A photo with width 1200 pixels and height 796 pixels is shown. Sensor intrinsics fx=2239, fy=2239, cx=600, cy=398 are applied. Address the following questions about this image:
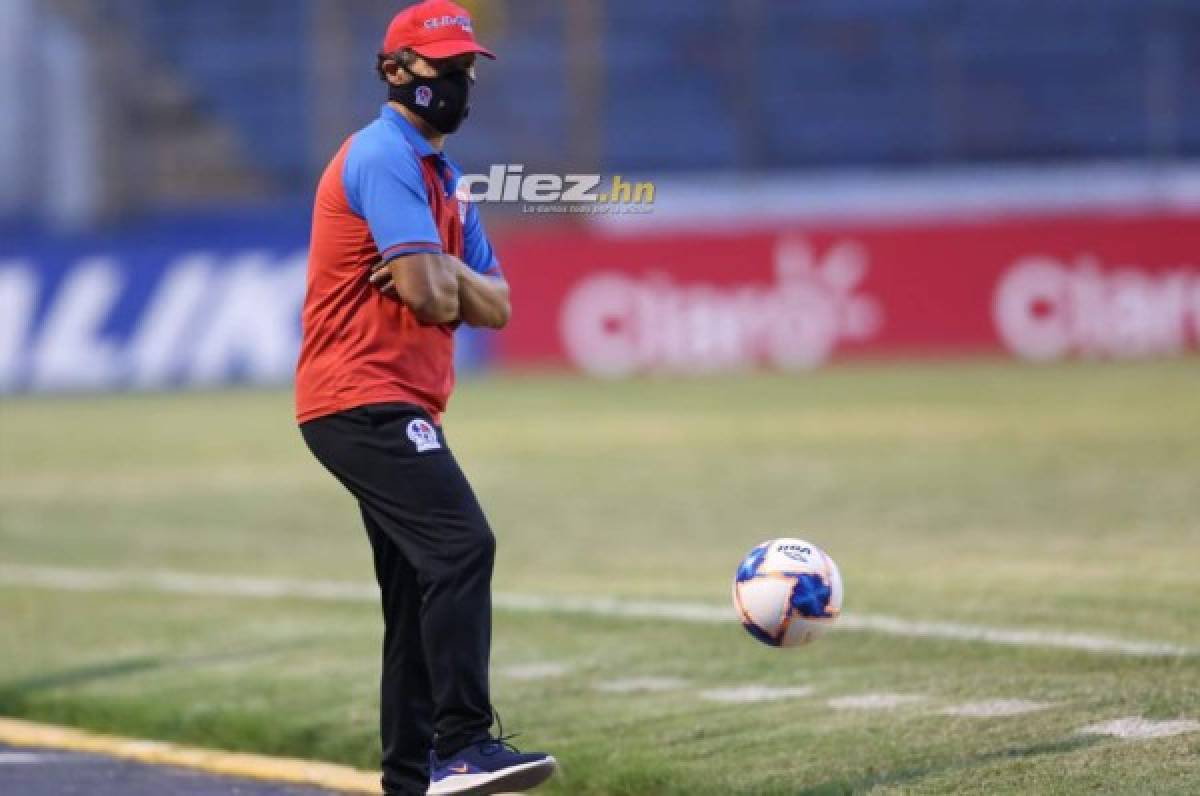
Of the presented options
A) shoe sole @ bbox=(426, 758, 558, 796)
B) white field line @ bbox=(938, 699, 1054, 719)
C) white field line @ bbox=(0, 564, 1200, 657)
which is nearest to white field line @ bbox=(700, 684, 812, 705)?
white field line @ bbox=(938, 699, 1054, 719)

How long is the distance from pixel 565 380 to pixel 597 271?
172 centimetres

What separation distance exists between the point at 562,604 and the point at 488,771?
4.35 metres

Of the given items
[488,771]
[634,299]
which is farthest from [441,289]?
[634,299]

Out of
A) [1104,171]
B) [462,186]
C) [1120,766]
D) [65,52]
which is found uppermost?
[65,52]

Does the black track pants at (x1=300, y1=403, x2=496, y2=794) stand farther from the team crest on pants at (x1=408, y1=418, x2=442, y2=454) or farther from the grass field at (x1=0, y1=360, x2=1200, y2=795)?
the grass field at (x1=0, y1=360, x2=1200, y2=795)

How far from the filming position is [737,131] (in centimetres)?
3017

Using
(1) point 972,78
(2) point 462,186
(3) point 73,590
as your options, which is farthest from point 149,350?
(2) point 462,186

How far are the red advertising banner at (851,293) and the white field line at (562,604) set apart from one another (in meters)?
16.0

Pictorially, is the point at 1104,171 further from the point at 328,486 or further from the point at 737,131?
the point at 328,486

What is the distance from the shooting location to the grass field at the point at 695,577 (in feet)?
22.8

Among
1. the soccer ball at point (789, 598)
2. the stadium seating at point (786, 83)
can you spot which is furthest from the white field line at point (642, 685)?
the stadium seating at point (786, 83)

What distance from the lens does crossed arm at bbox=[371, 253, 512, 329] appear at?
5.80 metres

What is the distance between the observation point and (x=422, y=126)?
6.06m

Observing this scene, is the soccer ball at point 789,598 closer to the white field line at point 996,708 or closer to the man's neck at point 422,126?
the white field line at point 996,708
